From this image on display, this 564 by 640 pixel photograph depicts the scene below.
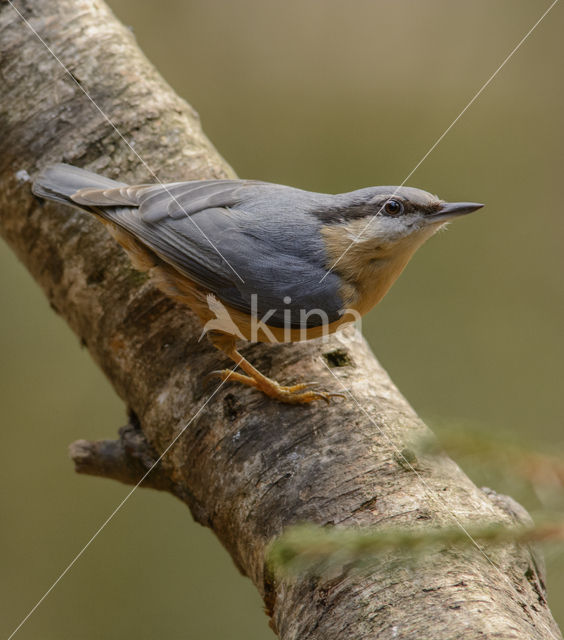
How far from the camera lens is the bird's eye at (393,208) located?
2.28 metres

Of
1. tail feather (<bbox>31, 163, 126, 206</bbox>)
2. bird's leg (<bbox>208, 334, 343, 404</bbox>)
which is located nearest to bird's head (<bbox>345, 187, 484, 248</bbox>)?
bird's leg (<bbox>208, 334, 343, 404</bbox>)

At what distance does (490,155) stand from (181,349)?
3.22 metres

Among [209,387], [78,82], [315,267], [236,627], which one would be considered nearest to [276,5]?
[78,82]

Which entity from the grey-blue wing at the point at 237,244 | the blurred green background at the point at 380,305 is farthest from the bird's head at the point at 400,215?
the blurred green background at the point at 380,305

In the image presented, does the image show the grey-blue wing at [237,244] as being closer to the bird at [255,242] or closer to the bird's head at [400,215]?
the bird at [255,242]

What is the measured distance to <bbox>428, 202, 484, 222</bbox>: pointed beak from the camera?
224cm

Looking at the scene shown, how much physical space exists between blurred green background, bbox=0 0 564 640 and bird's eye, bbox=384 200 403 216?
65.0 inches

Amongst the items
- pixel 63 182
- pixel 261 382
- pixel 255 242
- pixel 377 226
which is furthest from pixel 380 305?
pixel 63 182

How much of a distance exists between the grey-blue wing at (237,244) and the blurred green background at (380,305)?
5.59ft

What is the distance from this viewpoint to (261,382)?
2.06 m

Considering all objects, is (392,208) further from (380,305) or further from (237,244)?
(380,305)

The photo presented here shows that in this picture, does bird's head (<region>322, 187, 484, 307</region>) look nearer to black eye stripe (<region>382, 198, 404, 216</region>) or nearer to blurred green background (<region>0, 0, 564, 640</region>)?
black eye stripe (<region>382, 198, 404, 216</region>)

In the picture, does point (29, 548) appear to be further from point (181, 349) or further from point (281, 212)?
point (281, 212)

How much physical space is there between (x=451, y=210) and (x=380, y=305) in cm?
202
